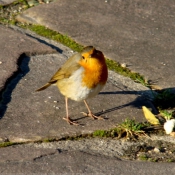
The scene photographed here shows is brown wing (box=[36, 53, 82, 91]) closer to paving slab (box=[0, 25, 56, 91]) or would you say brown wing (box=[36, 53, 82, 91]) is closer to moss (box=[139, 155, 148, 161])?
paving slab (box=[0, 25, 56, 91])

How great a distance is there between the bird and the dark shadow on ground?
0.78 ft

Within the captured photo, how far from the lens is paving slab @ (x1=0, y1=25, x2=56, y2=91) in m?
4.39

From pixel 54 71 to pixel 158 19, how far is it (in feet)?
5.04

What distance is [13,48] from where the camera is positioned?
470 cm

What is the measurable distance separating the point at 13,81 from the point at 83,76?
0.56 metres

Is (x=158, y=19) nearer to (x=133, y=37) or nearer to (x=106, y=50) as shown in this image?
(x=133, y=37)

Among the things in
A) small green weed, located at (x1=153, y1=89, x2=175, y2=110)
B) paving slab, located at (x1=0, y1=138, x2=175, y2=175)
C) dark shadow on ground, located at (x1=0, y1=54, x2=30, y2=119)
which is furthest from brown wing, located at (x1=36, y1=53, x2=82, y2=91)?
paving slab, located at (x1=0, y1=138, x2=175, y2=175)

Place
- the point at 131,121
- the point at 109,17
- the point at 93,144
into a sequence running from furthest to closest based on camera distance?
the point at 109,17
the point at 131,121
the point at 93,144

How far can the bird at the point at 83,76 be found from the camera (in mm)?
4145

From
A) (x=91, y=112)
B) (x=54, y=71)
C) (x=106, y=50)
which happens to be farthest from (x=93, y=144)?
(x=106, y=50)

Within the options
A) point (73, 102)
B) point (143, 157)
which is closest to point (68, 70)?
point (73, 102)

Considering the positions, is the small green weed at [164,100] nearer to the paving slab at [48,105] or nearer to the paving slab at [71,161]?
the paving slab at [48,105]

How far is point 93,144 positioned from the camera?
11.5ft

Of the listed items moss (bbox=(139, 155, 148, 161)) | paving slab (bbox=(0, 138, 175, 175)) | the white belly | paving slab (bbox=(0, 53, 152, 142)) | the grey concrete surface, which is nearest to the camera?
paving slab (bbox=(0, 138, 175, 175))
